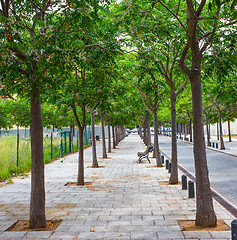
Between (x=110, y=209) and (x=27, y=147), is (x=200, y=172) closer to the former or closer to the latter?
(x=110, y=209)

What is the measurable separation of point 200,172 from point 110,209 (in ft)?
8.82

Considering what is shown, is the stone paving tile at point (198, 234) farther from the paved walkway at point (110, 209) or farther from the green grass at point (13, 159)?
the green grass at point (13, 159)

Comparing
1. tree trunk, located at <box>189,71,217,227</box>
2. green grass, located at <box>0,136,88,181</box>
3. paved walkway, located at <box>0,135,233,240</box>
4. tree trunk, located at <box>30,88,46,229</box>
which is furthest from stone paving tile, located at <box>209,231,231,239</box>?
green grass, located at <box>0,136,88,181</box>

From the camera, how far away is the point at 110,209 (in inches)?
309

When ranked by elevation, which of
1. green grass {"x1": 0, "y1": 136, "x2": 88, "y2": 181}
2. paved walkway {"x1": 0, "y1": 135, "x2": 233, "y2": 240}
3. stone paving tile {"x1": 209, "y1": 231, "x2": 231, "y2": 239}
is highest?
green grass {"x1": 0, "y1": 136, "x2": 88, "y2": 181}

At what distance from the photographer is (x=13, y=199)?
9.26 metres

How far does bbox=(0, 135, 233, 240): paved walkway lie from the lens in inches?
232

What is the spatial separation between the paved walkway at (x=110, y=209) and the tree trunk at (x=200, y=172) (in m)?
0.47

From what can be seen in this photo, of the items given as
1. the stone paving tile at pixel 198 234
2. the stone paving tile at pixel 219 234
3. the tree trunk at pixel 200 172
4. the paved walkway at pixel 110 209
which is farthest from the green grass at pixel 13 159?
the stone paving tile at pixel 219 234

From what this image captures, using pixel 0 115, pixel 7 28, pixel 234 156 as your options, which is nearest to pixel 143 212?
pixel 7 28

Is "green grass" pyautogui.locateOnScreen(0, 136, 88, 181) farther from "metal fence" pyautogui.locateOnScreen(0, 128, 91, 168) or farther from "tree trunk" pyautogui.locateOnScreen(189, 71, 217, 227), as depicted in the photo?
"tree trunk" pyautogui.locateOnScreen(189, 71, 217, 227)

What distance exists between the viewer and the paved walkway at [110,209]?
19.3 ft

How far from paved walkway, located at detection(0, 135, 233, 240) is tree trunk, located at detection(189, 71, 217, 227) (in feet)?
1.54

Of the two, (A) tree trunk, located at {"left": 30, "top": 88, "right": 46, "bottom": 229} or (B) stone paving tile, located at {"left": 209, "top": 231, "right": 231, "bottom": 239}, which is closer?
(B) stone paving tile, located at {"left": 209, "top": 231, "right": 231, "bottom": 239}
